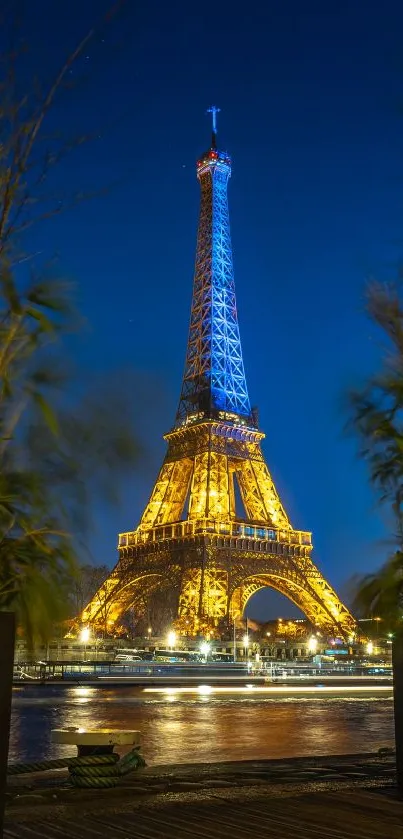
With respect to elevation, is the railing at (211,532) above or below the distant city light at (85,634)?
above

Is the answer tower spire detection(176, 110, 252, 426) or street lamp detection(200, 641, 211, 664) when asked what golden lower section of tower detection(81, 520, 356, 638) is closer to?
street lamp detection(200, 641, 211, 664)

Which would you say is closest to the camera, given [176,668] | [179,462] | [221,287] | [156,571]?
[176,668]

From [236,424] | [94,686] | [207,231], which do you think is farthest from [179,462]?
[94,686]

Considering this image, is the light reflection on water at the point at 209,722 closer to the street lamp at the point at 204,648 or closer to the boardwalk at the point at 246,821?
the boardwalk at the point at 246,821

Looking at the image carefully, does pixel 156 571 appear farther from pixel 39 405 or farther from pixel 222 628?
pixel 39 405

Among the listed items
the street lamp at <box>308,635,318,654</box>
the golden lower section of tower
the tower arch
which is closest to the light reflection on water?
the golden lower section of tower

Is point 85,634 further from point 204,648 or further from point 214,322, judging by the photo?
point 214,322

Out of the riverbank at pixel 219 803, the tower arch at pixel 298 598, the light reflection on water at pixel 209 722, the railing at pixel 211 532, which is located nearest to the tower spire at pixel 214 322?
the railing at pixel 211 532
